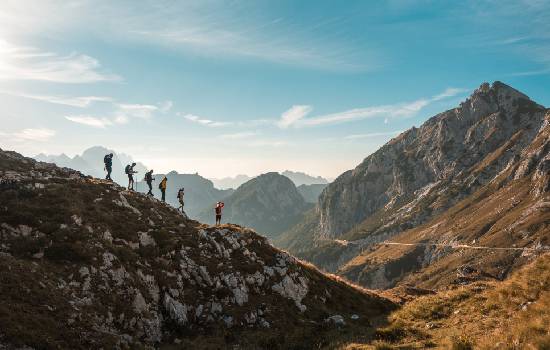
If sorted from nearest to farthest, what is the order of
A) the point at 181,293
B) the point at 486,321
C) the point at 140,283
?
1. the point at 486,321
2. the point at 140,283
3. the point at 181,293

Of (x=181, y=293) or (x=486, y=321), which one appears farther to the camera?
(x=181, y=293)

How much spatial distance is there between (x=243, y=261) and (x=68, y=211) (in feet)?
49.6

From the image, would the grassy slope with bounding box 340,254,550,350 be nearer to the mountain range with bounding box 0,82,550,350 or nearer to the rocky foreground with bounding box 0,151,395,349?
the mountain range with bounding box 0,82,550,350

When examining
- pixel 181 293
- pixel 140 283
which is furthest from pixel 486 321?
pixel 140 283

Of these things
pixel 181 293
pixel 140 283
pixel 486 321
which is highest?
pixel 140 283

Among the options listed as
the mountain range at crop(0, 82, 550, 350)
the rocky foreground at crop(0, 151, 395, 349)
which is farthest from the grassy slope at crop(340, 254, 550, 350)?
the rocky foreground at crop(0, 151, 395, 349)

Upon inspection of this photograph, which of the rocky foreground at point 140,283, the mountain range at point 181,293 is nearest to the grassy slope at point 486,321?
the mountain range at point 181,293

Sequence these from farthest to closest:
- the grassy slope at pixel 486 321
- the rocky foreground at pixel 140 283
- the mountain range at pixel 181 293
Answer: the rocky foreground at pixel 140 283
the mountain range at pixel 181 293
the grassy slope at pixel 486 321

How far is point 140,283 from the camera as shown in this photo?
28.1 m

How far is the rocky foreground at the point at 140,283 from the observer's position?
72.0 ft

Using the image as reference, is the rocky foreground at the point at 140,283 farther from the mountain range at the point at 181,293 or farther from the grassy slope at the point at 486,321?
the grassy slope at the point at 486,321

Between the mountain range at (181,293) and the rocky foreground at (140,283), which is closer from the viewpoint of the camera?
the mountain range at (181,293)

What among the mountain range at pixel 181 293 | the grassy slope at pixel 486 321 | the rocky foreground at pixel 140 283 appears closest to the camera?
the grassy slope at pixel 486 321

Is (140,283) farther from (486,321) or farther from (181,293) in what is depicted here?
(486,321)
